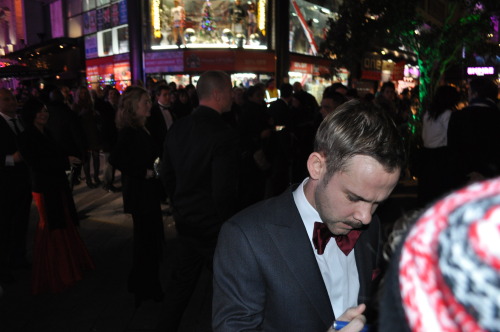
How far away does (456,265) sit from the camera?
52 centimetres

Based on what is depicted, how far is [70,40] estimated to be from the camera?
26.2 m

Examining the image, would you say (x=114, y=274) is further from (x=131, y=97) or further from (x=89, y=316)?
(x=131, y=97)

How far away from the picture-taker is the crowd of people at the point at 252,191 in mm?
1469

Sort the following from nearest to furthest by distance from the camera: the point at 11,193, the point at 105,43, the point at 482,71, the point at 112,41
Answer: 1. the point at 11,193
2. the point at 482,71
3. the point at 112,41
4. the point at 105,43

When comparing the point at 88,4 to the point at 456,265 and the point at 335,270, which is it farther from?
the point at 456,265

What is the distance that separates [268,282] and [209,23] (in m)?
17.6

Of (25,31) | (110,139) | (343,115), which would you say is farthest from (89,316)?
(25,31)

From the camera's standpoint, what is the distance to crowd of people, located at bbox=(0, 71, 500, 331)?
4.82ft

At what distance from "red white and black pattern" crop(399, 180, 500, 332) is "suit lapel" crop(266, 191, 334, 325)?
0.94m

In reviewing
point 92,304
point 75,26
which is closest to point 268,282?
point 92,304

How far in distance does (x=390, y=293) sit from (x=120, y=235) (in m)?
5.97

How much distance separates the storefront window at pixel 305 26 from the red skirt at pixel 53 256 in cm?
1726

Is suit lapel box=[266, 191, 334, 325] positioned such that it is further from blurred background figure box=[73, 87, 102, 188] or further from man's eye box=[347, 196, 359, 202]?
blurred background figure box=[73, 87, 102, 188]

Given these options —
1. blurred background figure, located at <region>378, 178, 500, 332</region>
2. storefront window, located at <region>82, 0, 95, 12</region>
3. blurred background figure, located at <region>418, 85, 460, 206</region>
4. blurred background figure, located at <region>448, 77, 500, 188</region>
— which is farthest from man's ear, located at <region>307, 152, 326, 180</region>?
storefront window, located at <region>82, 0, 95, 12</region>
